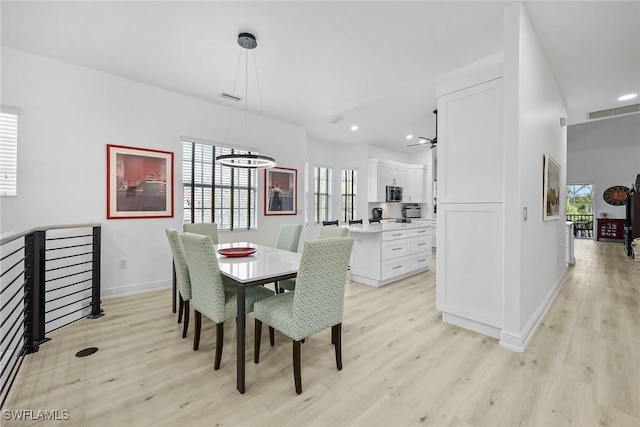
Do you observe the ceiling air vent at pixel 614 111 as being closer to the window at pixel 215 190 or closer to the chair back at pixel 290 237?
the chair back at pixel 290 237

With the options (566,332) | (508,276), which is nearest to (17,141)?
(508,276)

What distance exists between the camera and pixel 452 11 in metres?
2.38

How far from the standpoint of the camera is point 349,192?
743 cm

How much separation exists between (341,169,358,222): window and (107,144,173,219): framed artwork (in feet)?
14.2

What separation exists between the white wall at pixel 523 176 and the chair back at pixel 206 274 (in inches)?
93.0

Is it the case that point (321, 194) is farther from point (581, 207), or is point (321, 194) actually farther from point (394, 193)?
point (581, 207)

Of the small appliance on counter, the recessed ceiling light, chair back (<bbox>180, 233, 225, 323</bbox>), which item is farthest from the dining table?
the small appliance on counter

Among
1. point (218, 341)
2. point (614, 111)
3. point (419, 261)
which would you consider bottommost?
point (218, 341)

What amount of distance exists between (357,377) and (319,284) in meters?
0.76

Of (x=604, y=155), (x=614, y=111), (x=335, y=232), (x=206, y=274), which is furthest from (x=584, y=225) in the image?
(x=206, y=274)

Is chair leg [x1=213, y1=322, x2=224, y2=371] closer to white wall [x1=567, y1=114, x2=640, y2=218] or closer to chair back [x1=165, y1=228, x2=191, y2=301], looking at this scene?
chair back [x1=165, y1=228, x2=191, y2=301]

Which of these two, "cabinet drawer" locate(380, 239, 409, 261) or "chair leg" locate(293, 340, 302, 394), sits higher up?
"cabinet drawer" locate(380, 239, 409, 261)

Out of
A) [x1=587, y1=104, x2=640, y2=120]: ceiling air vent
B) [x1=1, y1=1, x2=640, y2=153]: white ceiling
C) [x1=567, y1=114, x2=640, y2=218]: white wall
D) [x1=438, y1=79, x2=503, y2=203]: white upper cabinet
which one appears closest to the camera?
[x1=1, y1=1, x2=640, y2=153]: white ceiling

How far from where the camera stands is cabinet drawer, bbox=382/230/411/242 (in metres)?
4.13
